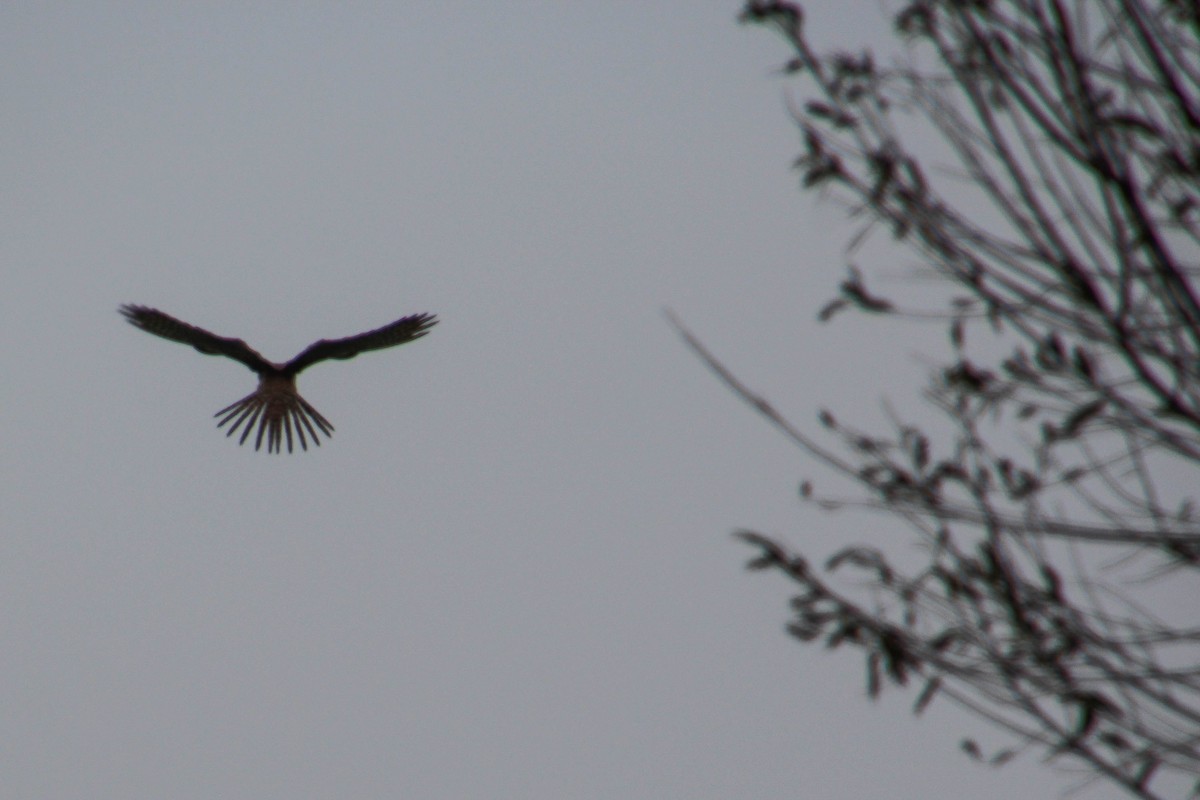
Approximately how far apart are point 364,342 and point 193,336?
1.15 meters

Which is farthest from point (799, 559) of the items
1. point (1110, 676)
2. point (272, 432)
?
point (272, 432)

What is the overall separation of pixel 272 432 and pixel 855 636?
6.89 metres

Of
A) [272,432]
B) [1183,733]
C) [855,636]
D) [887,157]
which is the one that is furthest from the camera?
[272,432]

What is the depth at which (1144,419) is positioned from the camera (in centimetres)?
327

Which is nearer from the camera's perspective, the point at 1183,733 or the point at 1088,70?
the point at 1183,733

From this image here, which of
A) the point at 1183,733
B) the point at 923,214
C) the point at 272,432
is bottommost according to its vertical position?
the point at 1183,733

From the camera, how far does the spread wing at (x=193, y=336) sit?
31.5ft

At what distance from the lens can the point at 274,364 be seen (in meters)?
10.1

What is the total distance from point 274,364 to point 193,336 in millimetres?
595

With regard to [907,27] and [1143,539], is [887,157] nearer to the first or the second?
[907,27]

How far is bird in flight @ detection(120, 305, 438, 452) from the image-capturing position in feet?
31.5

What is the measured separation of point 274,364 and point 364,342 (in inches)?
25.2

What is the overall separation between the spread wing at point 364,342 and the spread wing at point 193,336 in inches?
9.9

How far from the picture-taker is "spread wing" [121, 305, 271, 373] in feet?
31.5
